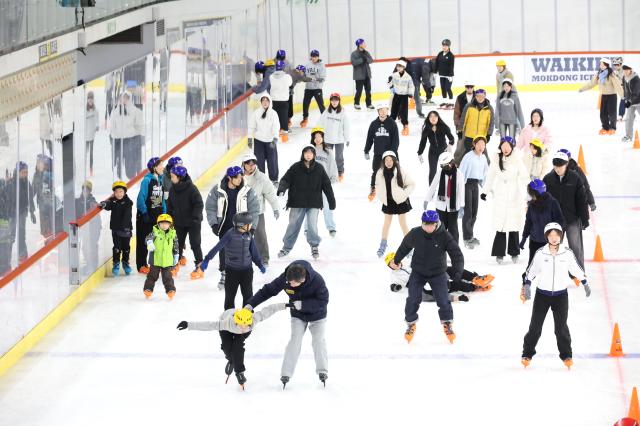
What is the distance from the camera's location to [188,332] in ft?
44.9

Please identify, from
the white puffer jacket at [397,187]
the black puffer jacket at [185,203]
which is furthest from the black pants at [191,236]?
the white puffer jacket at [397,187]

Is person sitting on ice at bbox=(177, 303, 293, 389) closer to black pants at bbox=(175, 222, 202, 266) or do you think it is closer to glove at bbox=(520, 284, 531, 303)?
glove at bbox=(520, 284, 531, 303)

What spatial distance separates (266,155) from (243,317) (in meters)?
9.39

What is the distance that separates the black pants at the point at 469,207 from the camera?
16.6 metres

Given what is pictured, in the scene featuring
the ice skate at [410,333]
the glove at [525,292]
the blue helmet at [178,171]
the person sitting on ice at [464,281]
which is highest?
the blue helmet at [178,171]

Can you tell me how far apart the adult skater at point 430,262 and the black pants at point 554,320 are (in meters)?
0.98

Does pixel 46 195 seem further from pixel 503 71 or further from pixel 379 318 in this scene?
pixel 503 71

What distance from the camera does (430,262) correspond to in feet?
41.9

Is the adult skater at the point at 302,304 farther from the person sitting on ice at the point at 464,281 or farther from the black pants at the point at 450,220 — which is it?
the black pants at the point at 450,220

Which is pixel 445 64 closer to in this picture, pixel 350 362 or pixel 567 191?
pixel 567 191

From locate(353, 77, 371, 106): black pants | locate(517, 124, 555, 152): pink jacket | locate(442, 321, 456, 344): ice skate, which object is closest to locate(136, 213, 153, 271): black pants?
locate(442, 321, 456, 344): ice skate

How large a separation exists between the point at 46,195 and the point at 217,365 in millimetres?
2810

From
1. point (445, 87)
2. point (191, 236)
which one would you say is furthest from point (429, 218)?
point (445, 87)

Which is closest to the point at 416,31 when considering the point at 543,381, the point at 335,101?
the point at 335,101
